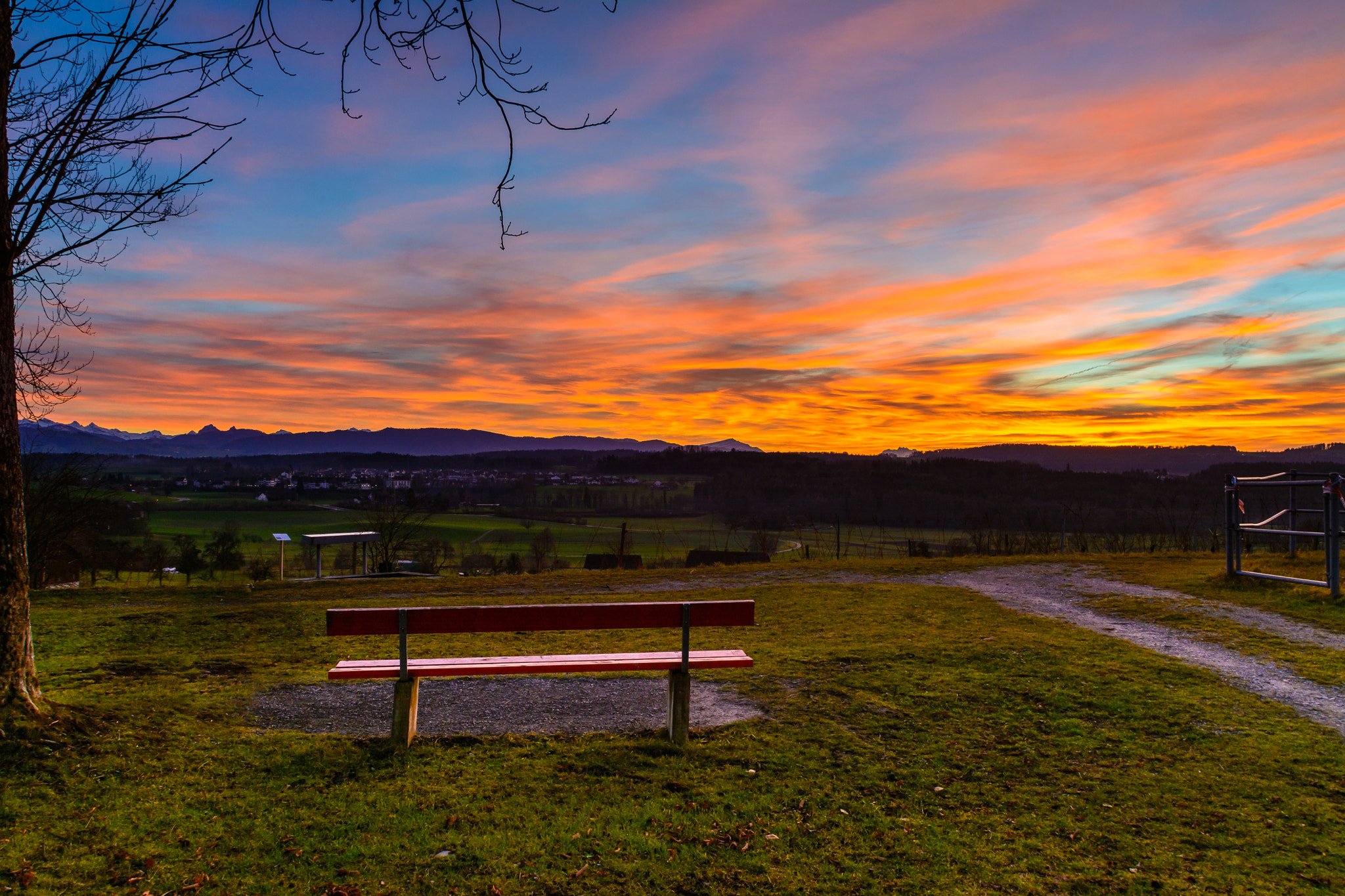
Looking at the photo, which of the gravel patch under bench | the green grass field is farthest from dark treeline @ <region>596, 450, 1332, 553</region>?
the gravel patch under bench

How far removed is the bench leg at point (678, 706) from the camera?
4.93 m

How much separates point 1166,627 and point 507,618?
8.38 m

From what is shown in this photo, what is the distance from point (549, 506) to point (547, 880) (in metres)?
68.5

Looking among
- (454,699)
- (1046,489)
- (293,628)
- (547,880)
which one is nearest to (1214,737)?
(547,880)

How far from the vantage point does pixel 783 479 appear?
49.4m

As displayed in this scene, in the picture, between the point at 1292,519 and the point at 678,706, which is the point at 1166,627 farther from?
the point at 678,706

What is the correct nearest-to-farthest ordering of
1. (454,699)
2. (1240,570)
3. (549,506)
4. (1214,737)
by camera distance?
1. (1214,737)
2. (454,699)
3. (1240,570)
4. (549,506)

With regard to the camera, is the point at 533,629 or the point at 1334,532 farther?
the point at 1334,532

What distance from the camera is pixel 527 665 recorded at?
496cm

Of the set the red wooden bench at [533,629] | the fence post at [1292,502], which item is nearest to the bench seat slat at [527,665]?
the red wooden bench at [533,629]

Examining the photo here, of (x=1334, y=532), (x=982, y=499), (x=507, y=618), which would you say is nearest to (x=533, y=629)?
(x=507, y=618)

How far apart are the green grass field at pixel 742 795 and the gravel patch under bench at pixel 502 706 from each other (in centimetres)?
28

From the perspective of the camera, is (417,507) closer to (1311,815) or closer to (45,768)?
(45,768)

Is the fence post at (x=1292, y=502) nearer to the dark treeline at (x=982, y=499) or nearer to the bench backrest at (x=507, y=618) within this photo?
the dark treeline at (x=982, y=499)
